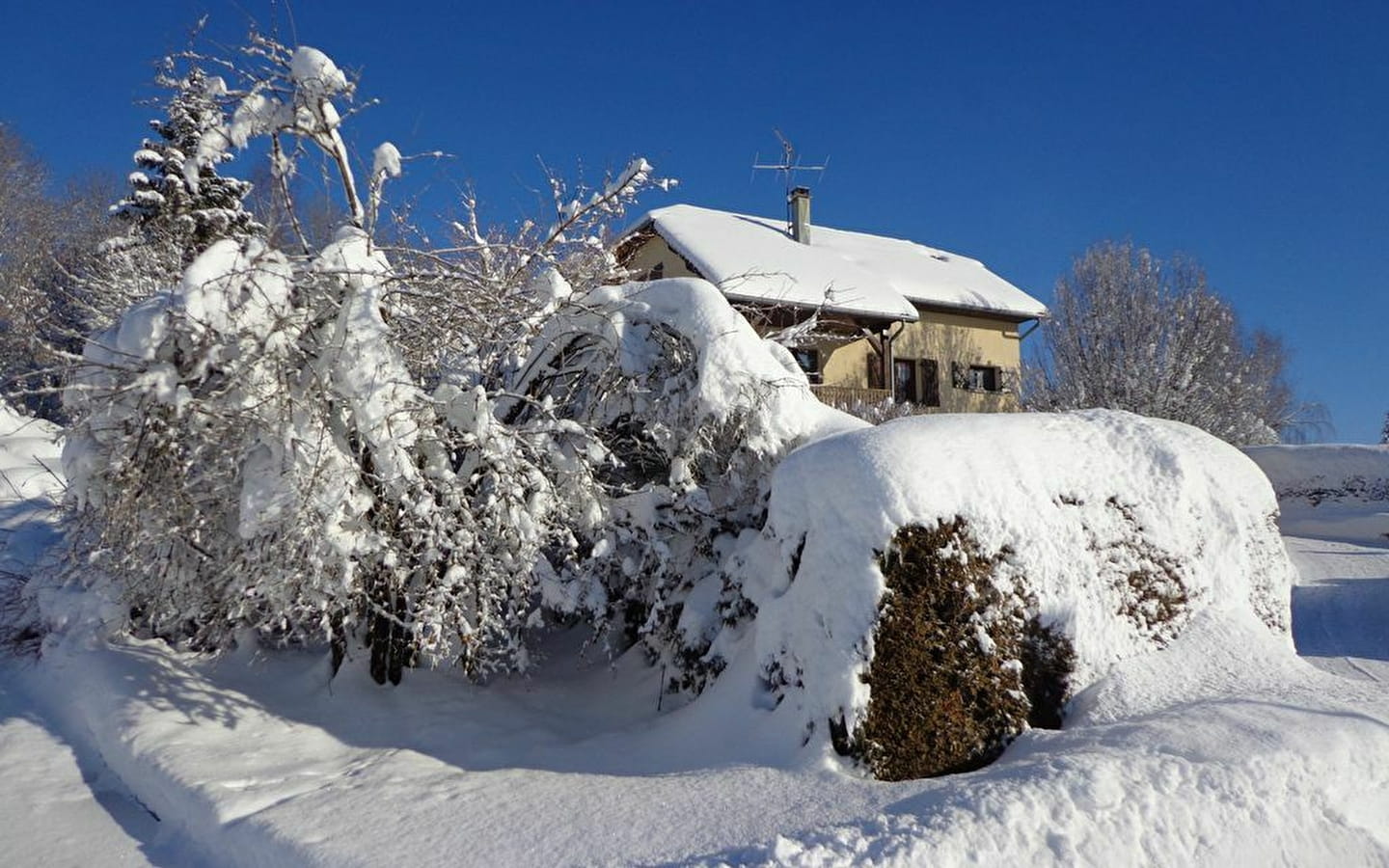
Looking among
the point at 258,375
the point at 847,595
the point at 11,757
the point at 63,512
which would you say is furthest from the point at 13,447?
the point at 847,595

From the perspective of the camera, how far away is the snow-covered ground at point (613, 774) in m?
3.89

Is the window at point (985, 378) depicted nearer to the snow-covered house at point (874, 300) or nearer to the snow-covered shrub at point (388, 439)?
the snow-covered house at point (874, 300)

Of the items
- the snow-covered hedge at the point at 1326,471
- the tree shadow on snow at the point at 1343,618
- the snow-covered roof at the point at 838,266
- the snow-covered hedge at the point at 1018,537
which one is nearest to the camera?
the snow-covered hedge at the point at 1018,537

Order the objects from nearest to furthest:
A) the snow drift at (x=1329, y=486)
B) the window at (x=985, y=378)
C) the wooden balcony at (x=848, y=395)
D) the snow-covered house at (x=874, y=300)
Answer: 1. the snow drift at (x=1329, y=486)
2. the wooden balcony at (x=848, y=395)
3. the snow-covered house at (x=874, y=300)
4. the window at (x=985, y=378)

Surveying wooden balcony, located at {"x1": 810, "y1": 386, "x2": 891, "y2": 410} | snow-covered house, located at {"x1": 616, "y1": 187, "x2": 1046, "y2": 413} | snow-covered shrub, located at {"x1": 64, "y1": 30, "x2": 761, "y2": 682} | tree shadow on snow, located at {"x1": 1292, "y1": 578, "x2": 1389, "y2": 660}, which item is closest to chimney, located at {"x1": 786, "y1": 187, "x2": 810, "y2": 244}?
snow-covered house, located at {"x1": 616, "y1": 187, "x2": 1046, "y2": 413}

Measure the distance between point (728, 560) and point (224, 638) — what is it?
141 inches

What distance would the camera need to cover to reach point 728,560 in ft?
20.2

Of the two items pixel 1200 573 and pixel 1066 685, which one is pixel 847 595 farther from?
pixel 1200 573

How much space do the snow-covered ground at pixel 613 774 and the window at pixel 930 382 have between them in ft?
53.6

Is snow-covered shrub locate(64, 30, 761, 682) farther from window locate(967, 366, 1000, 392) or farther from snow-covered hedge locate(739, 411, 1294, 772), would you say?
window locate(967, 366, 1000, 392)

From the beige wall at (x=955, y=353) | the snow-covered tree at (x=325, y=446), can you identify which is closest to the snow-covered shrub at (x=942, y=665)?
the snow-covered tree at (x=325, y=446)

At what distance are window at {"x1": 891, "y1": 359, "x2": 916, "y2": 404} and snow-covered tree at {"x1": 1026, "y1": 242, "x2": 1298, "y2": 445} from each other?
3471 mm

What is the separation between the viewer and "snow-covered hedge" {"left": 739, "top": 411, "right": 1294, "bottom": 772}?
5.09 metres

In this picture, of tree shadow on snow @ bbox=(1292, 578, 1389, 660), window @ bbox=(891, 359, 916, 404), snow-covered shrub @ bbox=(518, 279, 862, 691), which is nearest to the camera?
snow-covered shrub @ bbox=(518, 279, 862, 691)
